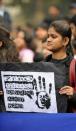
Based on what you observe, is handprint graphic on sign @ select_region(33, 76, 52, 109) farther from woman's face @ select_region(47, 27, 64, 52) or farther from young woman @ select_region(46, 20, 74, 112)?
woman's face @ select_region(47, 27, 64, 52)

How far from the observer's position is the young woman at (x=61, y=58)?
5.66 metres

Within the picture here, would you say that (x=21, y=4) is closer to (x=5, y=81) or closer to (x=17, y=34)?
(x=17, y=34)

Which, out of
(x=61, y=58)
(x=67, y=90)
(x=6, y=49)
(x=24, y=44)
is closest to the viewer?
(x=67, y=90)

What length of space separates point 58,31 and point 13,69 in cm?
68

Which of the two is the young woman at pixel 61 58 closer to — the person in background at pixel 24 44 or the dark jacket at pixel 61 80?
the dark jacket at pixel 61 80

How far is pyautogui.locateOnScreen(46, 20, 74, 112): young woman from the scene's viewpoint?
5.66m

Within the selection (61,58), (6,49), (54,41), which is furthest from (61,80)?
(6,49)

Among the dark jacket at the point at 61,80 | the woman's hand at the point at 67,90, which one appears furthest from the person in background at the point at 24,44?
the woman's hand at the point at 67,90

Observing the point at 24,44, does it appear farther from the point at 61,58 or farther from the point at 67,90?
the point at 67,90

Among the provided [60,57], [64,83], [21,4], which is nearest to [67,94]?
[64,83]

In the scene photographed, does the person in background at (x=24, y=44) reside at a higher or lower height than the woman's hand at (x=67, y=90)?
higher

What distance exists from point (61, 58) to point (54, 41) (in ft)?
0.67

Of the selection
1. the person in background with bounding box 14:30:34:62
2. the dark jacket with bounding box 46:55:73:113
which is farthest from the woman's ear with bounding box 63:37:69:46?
the person in background with bounding box 14:30:34:62

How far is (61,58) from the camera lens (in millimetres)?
5969
